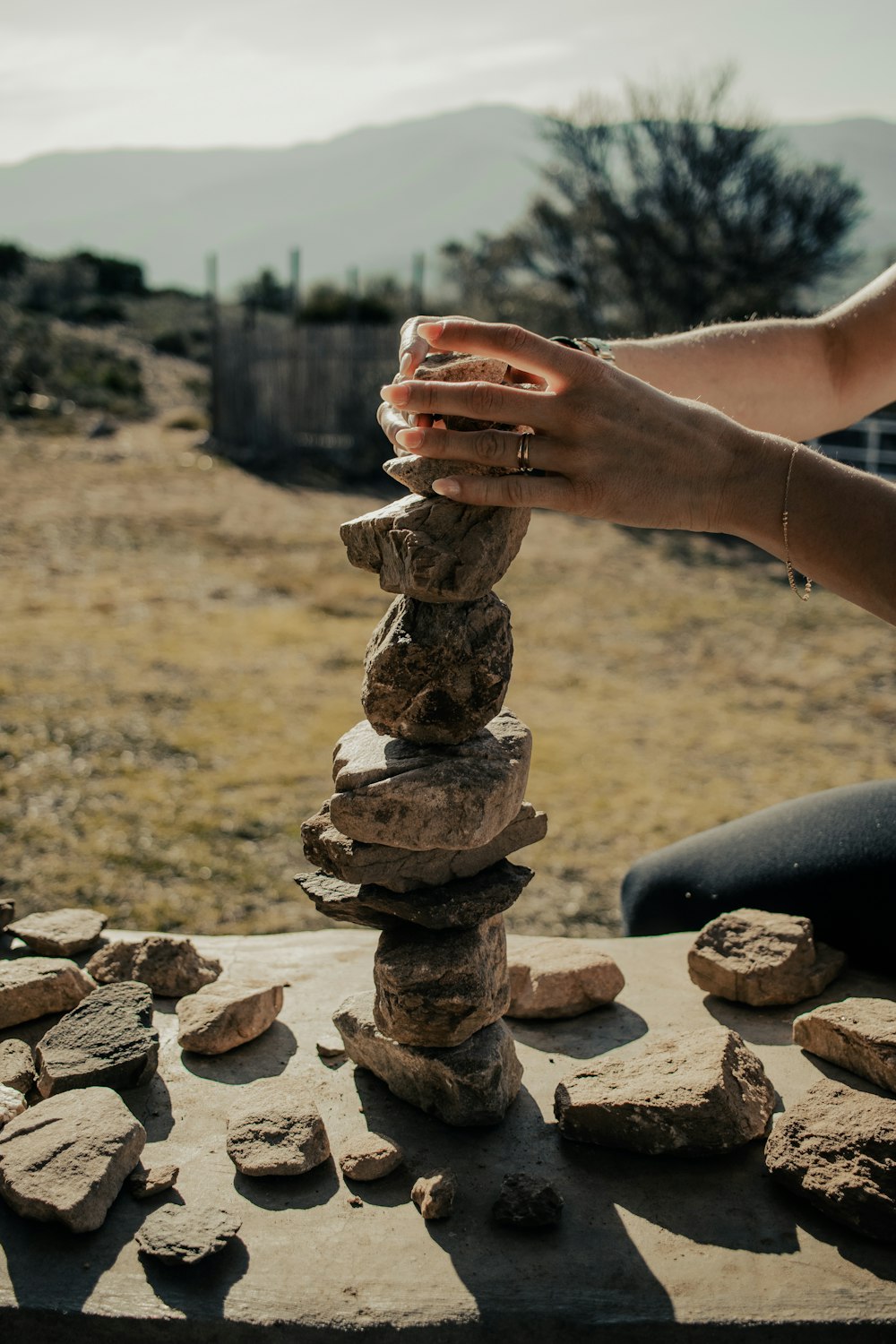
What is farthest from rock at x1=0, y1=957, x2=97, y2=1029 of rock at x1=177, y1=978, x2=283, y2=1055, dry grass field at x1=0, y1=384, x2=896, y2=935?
dry grass field at x1=0, y1=384, x2=896, y2=935

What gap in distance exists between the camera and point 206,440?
15.2m

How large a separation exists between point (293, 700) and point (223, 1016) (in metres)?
4.27

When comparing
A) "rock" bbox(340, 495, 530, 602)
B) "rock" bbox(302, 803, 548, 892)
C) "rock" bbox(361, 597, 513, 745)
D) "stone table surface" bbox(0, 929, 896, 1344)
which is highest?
"rock" bbox(340, 495, 530, 602)

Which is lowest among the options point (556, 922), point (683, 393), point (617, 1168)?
point (556, 922)

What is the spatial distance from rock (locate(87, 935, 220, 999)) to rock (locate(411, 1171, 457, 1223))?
33.6 inches

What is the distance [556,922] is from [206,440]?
40.2 ft

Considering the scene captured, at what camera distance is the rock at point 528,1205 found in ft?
5.73

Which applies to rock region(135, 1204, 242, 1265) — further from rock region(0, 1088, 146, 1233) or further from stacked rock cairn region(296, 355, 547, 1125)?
stacked rock cairn region(296, 355, 547, 1125)

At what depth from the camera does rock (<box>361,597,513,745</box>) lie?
1.96 metres

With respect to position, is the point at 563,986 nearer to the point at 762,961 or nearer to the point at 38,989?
the point at 762,961

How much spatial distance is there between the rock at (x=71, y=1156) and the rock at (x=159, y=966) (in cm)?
51

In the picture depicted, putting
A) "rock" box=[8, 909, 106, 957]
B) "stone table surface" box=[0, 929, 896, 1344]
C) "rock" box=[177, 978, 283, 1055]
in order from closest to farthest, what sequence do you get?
"stone table surface" box=[0, 929, 896, 1344]
"rock" box=[177, 978, 283, 1055]
"rock" box=[8, 909, 106, 957]

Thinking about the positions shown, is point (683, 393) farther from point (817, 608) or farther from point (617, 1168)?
point (817, 608)

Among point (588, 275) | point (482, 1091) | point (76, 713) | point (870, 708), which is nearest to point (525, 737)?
point (482, 1091)
